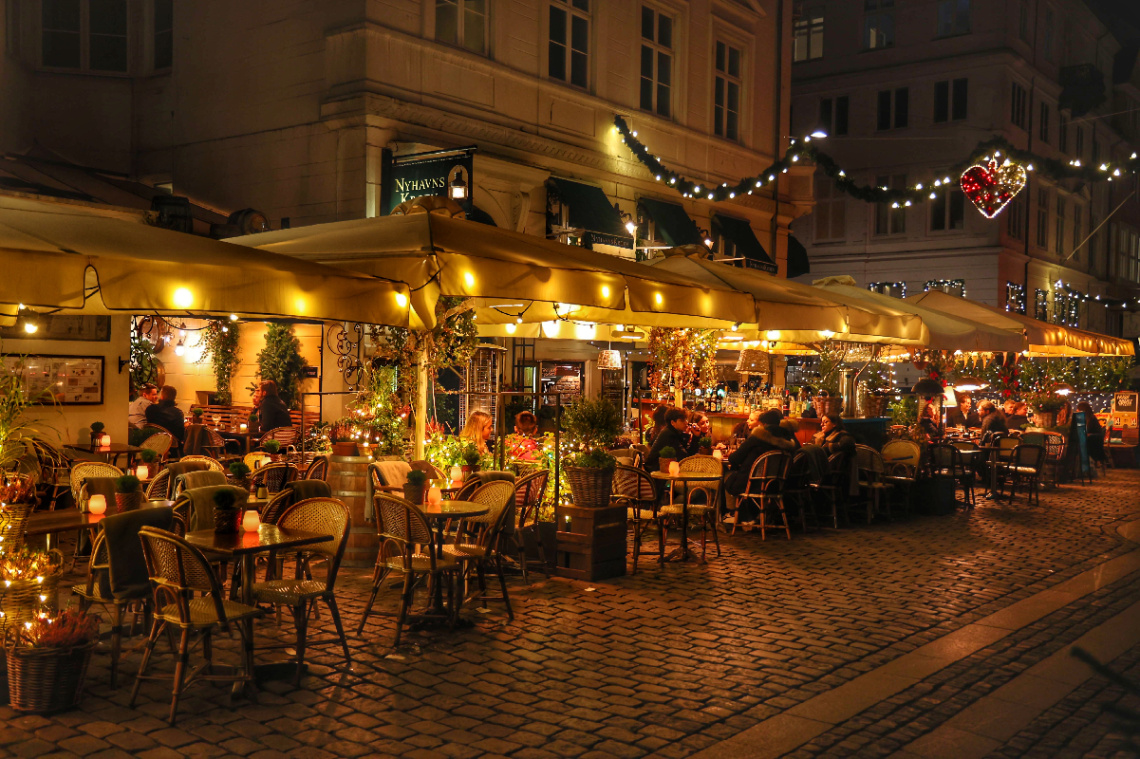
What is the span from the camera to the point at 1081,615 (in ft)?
27.0

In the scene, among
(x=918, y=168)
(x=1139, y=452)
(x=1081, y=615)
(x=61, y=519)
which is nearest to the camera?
(x=61, y=519)

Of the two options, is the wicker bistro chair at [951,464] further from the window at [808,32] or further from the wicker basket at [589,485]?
the window at [808,32]

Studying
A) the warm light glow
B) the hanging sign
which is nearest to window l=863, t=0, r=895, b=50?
the hanging sign

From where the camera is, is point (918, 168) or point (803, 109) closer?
point (918, 168)

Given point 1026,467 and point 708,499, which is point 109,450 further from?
point 1026,467

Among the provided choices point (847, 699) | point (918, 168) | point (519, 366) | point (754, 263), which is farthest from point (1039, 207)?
point (847, 699)

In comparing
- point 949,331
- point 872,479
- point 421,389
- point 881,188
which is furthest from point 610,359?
point 421,389

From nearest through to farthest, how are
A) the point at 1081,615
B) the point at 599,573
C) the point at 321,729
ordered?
the point at 321,729 → the point at 1081,615 → the point at 599,573

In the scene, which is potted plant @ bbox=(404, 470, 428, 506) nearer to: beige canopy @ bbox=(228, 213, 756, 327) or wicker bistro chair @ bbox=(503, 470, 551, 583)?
wicker bistro chair @ bbox=(503, 470, 551, 583)

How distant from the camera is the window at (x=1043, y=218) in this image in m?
39.6

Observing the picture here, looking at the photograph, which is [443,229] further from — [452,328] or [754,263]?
[754,263]

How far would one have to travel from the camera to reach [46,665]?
17.3ft

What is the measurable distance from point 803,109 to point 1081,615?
34589 mm

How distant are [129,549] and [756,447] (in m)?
7.76
